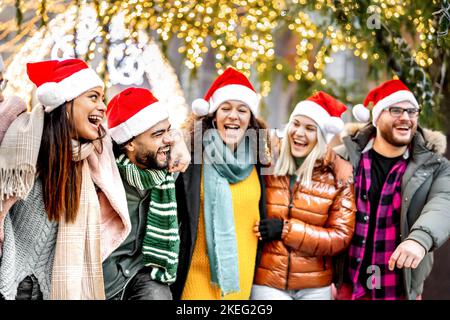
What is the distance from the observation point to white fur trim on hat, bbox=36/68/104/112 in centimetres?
338

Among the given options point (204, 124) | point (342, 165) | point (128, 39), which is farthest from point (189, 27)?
point (342, 165)

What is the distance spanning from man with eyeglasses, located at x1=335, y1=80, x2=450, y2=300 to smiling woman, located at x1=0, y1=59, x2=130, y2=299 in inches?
59.1

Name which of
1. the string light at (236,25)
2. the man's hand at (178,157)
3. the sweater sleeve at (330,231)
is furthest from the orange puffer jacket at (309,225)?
the string light at (236,25)

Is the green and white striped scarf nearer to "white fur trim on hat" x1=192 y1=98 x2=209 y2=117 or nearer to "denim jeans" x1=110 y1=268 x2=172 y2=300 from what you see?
"denim jeans" x1=110 y1=268 x2=172 y2=300

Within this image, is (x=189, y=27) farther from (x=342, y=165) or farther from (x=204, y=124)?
(x=342, y=165)

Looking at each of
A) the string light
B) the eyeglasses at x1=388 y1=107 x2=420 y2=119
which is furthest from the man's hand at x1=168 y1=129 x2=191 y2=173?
the eyeglasses at x1=388 y1=107 x2=420 y2=119

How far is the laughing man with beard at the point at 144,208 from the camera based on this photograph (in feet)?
12.1

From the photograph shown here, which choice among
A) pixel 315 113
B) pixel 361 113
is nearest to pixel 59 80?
pixel 315 113

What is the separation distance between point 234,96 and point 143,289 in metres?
1.22

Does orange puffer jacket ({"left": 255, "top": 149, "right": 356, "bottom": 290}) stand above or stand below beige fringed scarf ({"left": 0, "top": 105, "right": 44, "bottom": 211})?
below

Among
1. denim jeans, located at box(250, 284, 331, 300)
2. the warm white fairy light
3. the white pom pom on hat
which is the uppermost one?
the warm white fairy light

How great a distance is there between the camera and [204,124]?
4.20 m

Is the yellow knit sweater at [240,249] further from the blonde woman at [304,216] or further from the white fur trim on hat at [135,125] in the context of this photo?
the white fur trim on hat at [135,125]

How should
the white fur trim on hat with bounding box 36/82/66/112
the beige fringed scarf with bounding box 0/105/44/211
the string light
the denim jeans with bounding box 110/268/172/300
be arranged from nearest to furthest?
the beige fringed scarf with bounding box 0/105/44/211, the white fur trim on hat with bounding box 36/82/66/112, the denim jeans with bounding box 110/268/172/300, the string light
